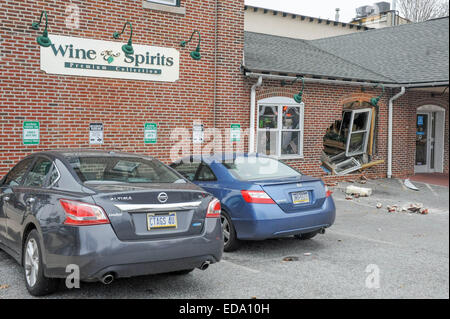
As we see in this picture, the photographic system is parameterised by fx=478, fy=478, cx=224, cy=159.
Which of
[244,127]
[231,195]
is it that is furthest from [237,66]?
[231,195]

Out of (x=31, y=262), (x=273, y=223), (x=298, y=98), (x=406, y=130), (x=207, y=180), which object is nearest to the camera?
(x=31, y=262)

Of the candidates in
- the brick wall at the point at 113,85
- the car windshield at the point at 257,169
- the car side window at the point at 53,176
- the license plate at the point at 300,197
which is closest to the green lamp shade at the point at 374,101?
the brick wall at the point at 113,85

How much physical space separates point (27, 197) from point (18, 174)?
Result: 93 centimetres

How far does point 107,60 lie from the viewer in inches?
407

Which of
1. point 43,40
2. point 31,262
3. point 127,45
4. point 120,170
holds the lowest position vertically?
point 31,262

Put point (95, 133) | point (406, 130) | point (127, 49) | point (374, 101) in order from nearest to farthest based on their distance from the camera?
point (95, 133) → point (127, 49) → point (374, 101) → point (406, 130)

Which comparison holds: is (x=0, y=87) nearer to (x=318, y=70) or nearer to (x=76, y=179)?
(x=76, y=179)

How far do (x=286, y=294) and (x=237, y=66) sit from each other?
8.34 m

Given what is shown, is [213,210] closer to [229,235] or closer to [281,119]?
[229,235]

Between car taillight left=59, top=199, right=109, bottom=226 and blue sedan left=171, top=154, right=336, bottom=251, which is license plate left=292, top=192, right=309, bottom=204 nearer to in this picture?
blue sedan left=171, top=154, right=336, bottom=251

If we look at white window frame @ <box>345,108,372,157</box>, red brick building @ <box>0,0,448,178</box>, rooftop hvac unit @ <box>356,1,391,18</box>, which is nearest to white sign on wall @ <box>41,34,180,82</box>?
red brick building @ <box>0,0,448,178</box>

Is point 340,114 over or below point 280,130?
over

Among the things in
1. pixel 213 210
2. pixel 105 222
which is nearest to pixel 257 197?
pixel 213 210

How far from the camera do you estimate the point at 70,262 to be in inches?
165
